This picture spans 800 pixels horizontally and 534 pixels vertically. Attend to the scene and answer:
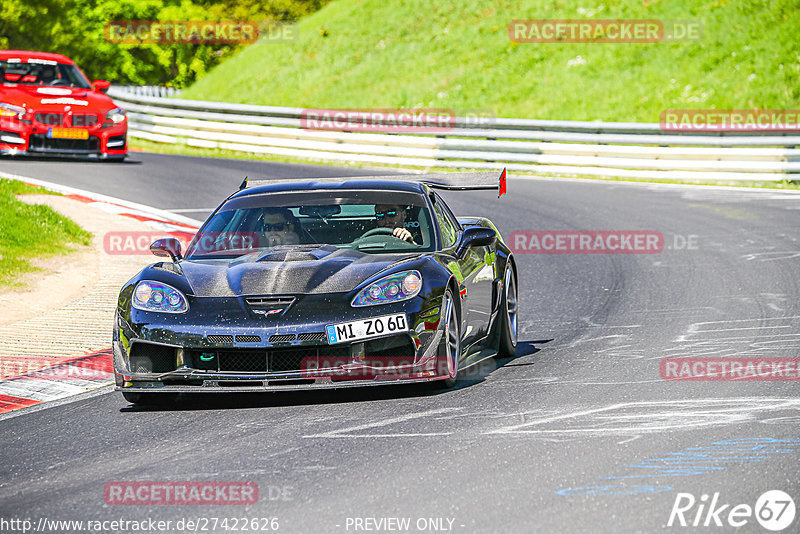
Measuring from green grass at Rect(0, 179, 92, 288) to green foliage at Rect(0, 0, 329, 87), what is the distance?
50091 millimetres

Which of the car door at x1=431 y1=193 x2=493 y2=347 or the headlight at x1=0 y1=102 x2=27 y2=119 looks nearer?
the car door at x1=431 y1=193 x2=493 y2=347

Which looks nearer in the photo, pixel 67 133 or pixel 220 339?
pixel 220 339

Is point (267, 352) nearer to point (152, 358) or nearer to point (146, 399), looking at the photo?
point (152, 358)

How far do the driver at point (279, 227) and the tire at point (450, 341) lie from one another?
131 centimetres

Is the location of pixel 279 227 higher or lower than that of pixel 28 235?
higher

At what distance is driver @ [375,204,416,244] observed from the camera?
317 inches

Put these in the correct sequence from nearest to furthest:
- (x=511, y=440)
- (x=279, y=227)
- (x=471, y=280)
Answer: (x=511, y=440) → (x=471, y=280) → (x=279, y=227)

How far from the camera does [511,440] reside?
19.6 feet

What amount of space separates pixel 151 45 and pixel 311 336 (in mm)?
74996

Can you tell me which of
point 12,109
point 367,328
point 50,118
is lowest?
point 367,328

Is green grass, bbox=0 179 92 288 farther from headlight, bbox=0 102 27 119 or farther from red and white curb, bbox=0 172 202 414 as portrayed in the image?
headlight, bbox=0 102 27 119

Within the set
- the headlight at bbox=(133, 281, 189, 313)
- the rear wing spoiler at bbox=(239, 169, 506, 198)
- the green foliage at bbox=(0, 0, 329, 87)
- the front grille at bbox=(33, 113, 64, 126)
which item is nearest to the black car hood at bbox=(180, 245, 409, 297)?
the headlight at bbox=(133, 281, 189, 313)

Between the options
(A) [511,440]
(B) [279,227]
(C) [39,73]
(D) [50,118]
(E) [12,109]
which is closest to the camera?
(A) [511,440]

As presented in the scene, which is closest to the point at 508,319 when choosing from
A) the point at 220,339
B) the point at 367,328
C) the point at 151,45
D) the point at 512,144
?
the point at 367,328
